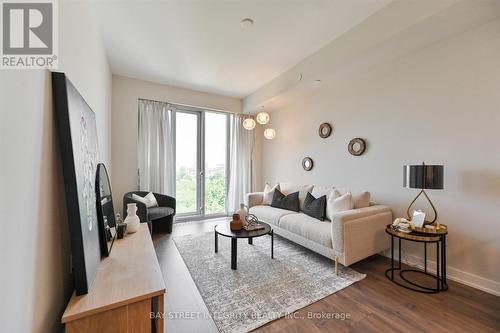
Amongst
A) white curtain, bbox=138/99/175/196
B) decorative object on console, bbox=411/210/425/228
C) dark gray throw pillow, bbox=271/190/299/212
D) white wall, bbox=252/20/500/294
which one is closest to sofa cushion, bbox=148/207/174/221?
white curtain, bbox=138/99/175/196

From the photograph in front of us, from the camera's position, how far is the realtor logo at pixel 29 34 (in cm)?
77

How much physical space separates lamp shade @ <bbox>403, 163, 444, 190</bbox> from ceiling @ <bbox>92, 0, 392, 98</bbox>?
1.73 meters

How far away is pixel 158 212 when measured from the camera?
3492mm

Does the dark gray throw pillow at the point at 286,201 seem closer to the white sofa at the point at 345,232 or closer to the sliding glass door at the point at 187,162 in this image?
the white sofa at the point at 345,232

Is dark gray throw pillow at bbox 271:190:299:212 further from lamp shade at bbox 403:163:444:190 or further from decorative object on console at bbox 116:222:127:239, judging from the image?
decorative object on console at bbox 116:222:127:239

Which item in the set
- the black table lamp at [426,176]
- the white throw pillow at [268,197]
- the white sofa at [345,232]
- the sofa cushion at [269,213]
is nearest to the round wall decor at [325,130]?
the white throw pillow at [268,197]

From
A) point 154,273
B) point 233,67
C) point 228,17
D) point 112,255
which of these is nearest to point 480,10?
point 228,17

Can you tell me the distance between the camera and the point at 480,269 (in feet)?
7.02

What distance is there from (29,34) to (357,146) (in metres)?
3.58

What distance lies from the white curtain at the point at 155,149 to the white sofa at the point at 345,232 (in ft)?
8.31

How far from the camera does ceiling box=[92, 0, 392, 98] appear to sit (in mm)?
2195

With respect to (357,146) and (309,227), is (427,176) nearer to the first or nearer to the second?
(357,146)

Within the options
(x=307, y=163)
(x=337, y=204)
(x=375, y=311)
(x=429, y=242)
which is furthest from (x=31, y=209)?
(x=307, y=163)

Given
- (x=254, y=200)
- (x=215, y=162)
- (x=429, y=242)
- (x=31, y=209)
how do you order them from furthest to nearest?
(x=215, y=162)
(x=254, y=200)
(x=429, y=242)
(x=31, y=209)
